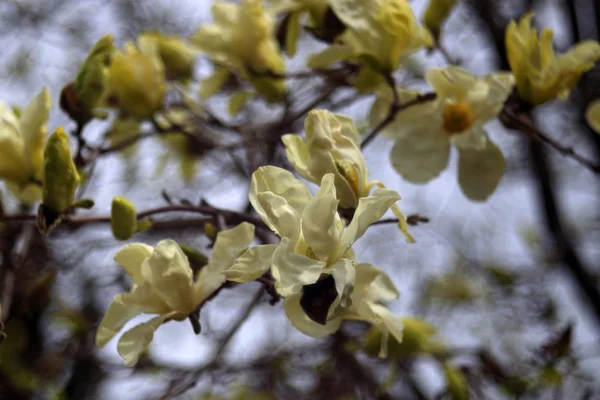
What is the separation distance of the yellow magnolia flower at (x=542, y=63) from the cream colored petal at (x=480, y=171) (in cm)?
11

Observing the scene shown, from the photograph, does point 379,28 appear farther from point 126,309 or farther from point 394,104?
→ point 126,309

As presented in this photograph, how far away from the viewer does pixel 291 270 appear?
611mm

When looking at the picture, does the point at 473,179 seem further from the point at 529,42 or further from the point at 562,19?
the point at 562,19

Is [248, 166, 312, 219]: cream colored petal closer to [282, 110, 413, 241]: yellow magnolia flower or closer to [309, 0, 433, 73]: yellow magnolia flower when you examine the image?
[282, 110, 413, 241]: yellow magnolia flower

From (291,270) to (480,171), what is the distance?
508 millimetres

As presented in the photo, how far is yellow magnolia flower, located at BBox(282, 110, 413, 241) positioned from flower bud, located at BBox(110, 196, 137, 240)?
9.0 inches

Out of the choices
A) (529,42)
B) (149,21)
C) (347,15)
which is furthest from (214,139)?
(529,42)

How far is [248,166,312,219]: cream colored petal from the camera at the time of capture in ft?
2.26

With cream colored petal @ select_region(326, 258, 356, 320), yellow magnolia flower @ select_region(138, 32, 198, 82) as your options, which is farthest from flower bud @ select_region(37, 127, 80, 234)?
yellow magnolia flower @ select_region(138, 32, 198, 82)

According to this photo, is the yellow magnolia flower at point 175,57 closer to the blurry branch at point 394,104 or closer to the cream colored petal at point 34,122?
the cream colored petal at point 34,122

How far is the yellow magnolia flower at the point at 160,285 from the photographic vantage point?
0.72m

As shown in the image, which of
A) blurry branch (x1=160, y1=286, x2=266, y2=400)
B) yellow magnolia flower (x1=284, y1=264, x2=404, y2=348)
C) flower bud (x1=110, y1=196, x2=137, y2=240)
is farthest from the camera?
blurry branch (x1=160, y1=286, x2=266, y2=400)

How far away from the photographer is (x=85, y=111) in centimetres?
100

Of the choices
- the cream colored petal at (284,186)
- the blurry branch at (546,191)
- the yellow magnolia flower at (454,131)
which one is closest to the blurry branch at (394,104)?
the yellow magnolia flower at (454,131)
